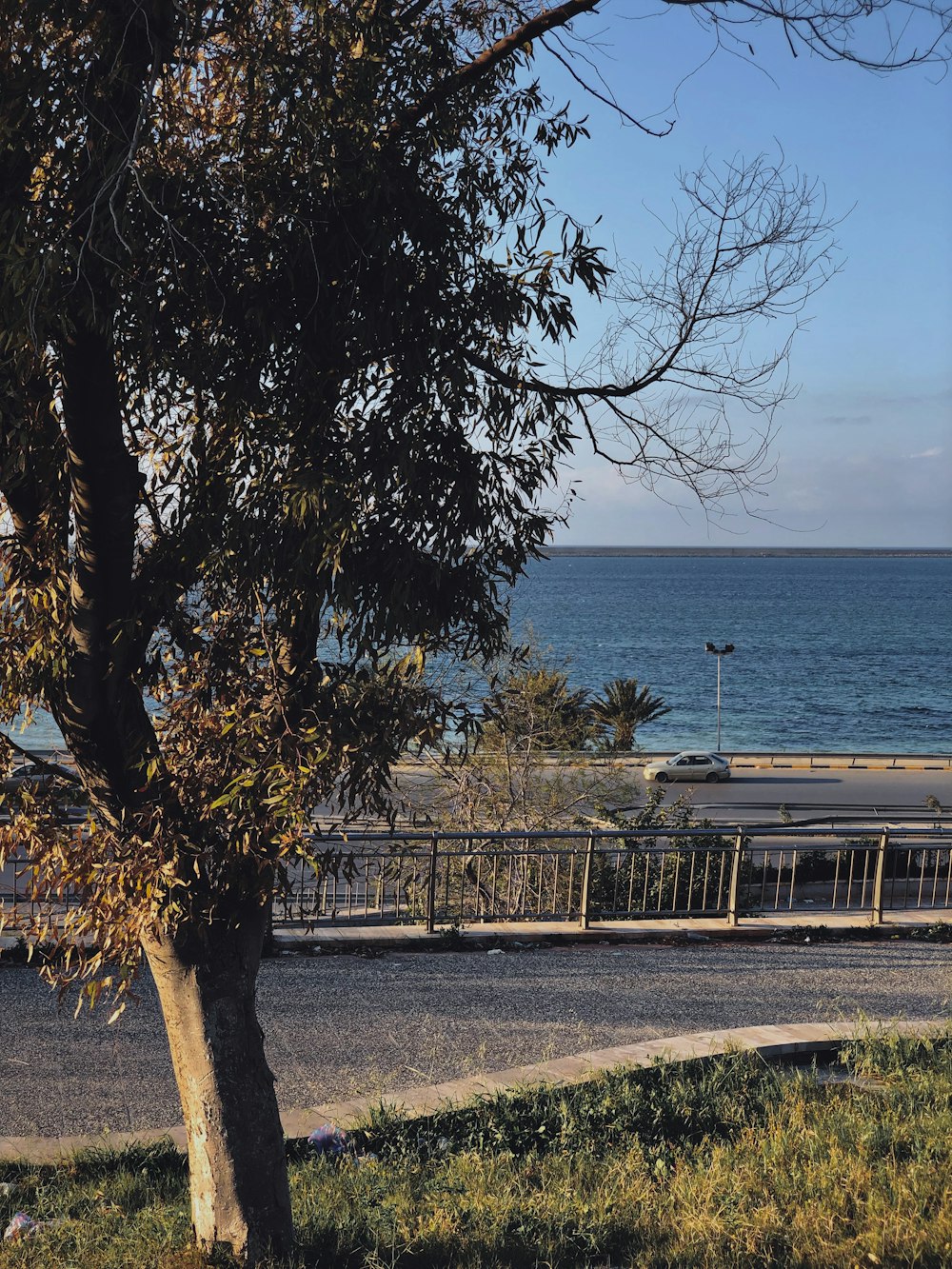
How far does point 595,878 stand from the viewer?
1681cm

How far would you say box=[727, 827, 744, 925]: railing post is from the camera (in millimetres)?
12648

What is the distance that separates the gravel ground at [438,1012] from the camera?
7688 millimetres

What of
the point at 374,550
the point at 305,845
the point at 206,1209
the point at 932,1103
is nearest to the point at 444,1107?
the point at 206,1209

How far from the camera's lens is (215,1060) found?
490 cm

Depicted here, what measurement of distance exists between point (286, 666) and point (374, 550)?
0.86m

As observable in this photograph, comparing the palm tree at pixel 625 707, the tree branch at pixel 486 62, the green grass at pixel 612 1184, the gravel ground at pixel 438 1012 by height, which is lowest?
the gravel ground at pixel 438 1012

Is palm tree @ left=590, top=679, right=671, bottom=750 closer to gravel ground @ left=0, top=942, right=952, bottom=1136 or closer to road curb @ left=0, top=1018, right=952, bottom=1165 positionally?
gravel ground @ left=0, top=942, right=952, bottom=1136

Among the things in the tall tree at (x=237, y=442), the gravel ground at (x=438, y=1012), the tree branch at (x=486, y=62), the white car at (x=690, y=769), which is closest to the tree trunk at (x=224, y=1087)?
the tall tree at (x=237, y=442)

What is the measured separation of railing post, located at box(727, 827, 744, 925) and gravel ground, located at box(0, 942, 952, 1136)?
599 mm

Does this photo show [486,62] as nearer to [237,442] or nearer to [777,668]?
[237,442]

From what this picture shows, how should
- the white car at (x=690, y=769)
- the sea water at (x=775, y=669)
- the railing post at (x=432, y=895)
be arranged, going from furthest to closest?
the sea water at (x=775, y=669)
the white car at (x=690, y=769)
the railing post at (x=432, y=895)

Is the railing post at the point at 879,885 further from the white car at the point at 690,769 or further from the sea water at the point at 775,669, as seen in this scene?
the white car at the point at 690,769

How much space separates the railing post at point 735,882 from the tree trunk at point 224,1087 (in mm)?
8399

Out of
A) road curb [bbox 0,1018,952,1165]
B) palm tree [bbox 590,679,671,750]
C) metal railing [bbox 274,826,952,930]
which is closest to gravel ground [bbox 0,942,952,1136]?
road curb [bbox 0,1018,952,1165]
